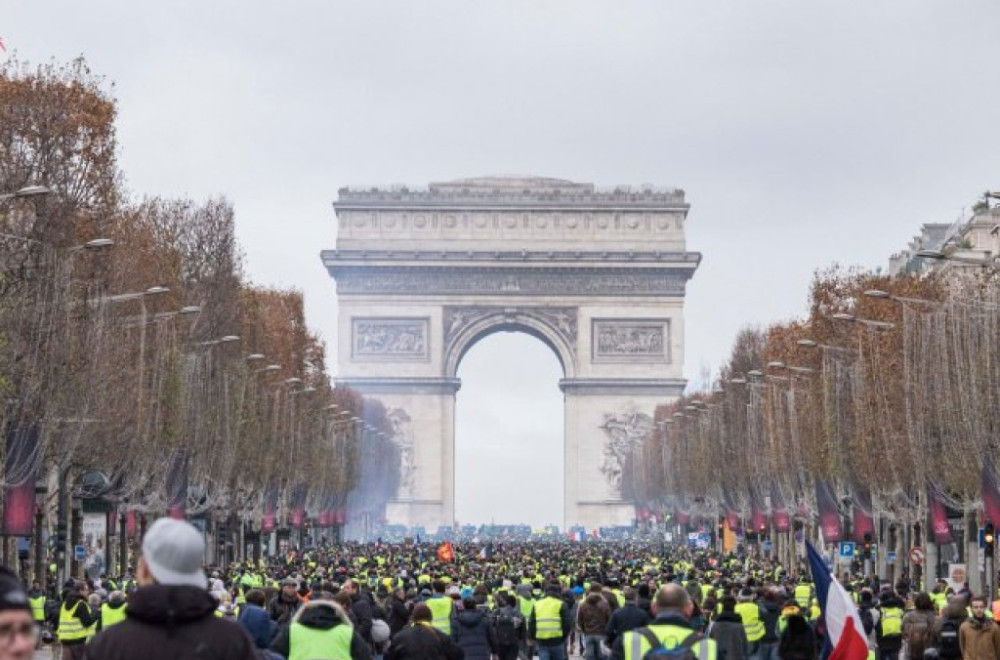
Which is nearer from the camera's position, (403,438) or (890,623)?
(890,623)

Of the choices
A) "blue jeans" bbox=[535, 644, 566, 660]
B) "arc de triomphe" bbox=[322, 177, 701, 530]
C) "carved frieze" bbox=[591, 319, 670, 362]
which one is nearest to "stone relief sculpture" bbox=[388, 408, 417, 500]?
"arc de triomphe" bbox=[322, 177, 701, 530]

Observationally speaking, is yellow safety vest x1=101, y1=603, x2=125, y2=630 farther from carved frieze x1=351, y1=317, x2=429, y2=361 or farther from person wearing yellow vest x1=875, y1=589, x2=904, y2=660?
carved frieze x1=351, y1=317, x2=429, y2=361

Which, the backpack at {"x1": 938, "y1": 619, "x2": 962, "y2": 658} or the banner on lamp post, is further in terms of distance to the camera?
the banner on lamp post

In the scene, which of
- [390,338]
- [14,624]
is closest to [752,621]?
[14,624]

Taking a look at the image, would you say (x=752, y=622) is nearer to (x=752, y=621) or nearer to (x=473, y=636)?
(x=752, y=621)

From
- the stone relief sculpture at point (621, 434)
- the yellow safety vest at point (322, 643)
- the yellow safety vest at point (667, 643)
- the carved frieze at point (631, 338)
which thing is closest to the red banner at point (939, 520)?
the yellow safety vest at point (322, 643)

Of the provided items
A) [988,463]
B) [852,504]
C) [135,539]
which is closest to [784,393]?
[852,504]

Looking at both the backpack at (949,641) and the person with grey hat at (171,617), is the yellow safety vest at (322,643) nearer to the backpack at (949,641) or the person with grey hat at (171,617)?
the person with grey hat at (171,617)
